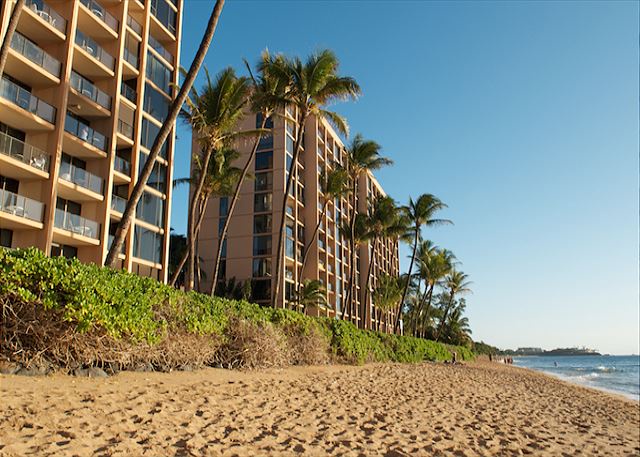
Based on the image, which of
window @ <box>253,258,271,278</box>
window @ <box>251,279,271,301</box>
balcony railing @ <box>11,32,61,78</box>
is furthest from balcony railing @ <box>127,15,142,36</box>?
window @ <box>251,279,271,301</box>

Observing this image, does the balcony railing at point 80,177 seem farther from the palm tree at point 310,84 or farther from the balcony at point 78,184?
the palm tree at point 310,84

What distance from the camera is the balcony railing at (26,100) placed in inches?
862

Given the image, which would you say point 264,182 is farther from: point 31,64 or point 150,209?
point 31,64

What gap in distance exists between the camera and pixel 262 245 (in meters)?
48.2

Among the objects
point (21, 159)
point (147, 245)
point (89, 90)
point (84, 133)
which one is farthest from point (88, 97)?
point (147, 245)

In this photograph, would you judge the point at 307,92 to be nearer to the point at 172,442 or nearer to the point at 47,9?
the point at 47,9

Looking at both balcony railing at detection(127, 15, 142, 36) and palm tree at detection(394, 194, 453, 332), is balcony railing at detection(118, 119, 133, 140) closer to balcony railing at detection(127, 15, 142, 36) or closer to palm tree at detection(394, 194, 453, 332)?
balcony railing at detection(127, 15, 142, 36)

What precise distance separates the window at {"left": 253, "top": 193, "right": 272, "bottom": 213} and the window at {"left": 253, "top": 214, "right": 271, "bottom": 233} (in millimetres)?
647

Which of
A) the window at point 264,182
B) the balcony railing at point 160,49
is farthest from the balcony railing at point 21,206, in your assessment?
the window at point 264,182

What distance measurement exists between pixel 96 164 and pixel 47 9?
7.85m

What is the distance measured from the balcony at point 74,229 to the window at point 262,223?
930 inches

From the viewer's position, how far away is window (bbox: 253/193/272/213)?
49.2 metres

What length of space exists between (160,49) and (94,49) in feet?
20.7

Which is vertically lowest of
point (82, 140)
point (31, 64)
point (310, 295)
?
point (310, 295)
